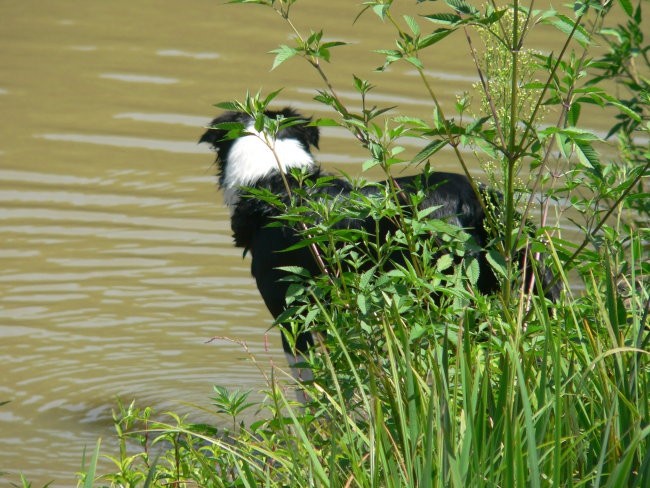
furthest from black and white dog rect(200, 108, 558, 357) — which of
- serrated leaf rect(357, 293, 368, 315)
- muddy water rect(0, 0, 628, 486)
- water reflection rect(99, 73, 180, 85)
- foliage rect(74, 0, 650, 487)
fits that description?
water reflection rect(99, 73, 180, 85)

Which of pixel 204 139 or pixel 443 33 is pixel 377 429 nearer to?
pixel 443 33

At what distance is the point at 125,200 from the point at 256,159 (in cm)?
297

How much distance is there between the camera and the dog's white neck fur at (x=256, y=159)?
505cm

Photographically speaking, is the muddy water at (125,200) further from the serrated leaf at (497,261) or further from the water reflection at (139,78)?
the serrated leaf at (497,261)

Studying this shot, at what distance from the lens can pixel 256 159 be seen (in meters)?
5.07

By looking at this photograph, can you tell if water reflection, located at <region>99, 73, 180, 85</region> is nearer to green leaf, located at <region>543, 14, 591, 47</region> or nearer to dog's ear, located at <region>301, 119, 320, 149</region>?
dog's ear, located at <region>301, 119, 320, 149</region>

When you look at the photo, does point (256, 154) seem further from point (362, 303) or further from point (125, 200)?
point (125, 200)

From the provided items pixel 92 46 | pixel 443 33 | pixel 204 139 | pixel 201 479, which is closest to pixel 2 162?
pixel 92 46

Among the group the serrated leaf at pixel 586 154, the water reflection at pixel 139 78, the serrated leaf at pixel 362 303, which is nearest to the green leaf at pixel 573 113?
the serrated leaf at pixel 586 154

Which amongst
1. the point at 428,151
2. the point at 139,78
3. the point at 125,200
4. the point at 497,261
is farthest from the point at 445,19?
the point at 139,78

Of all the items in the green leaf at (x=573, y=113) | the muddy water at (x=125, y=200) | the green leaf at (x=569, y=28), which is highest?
the green leaf at (x=569, y=28)

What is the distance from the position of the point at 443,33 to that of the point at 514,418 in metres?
0.91

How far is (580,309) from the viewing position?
3.44 meters

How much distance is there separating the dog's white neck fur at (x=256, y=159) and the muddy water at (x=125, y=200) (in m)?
0.81
